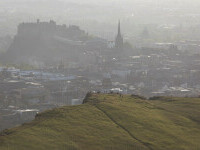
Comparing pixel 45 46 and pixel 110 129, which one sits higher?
pixel 45 46

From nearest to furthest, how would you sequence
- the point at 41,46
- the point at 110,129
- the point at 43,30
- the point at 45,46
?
the point at 110,129, the point at 45,46, the point at 41,46, the point at 43,30

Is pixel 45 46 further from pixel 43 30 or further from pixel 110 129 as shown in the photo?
pixel 110 129

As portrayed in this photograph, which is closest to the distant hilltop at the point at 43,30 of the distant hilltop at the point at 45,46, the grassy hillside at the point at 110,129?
the distant hilltop at the point at 45,46

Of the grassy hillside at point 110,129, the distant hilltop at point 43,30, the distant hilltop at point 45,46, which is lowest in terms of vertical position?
the grassy hillside at point 110,129

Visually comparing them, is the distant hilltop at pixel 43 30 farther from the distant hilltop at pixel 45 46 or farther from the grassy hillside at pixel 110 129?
the grassy hillside at pixel 110 129

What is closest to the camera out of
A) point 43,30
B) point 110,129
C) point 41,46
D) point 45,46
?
point 110,129

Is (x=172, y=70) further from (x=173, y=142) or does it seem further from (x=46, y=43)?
(x=173, y=142)

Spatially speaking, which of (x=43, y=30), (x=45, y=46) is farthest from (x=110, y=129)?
(x=43, y=30)

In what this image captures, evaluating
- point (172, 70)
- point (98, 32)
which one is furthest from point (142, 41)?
point (172, 70)
